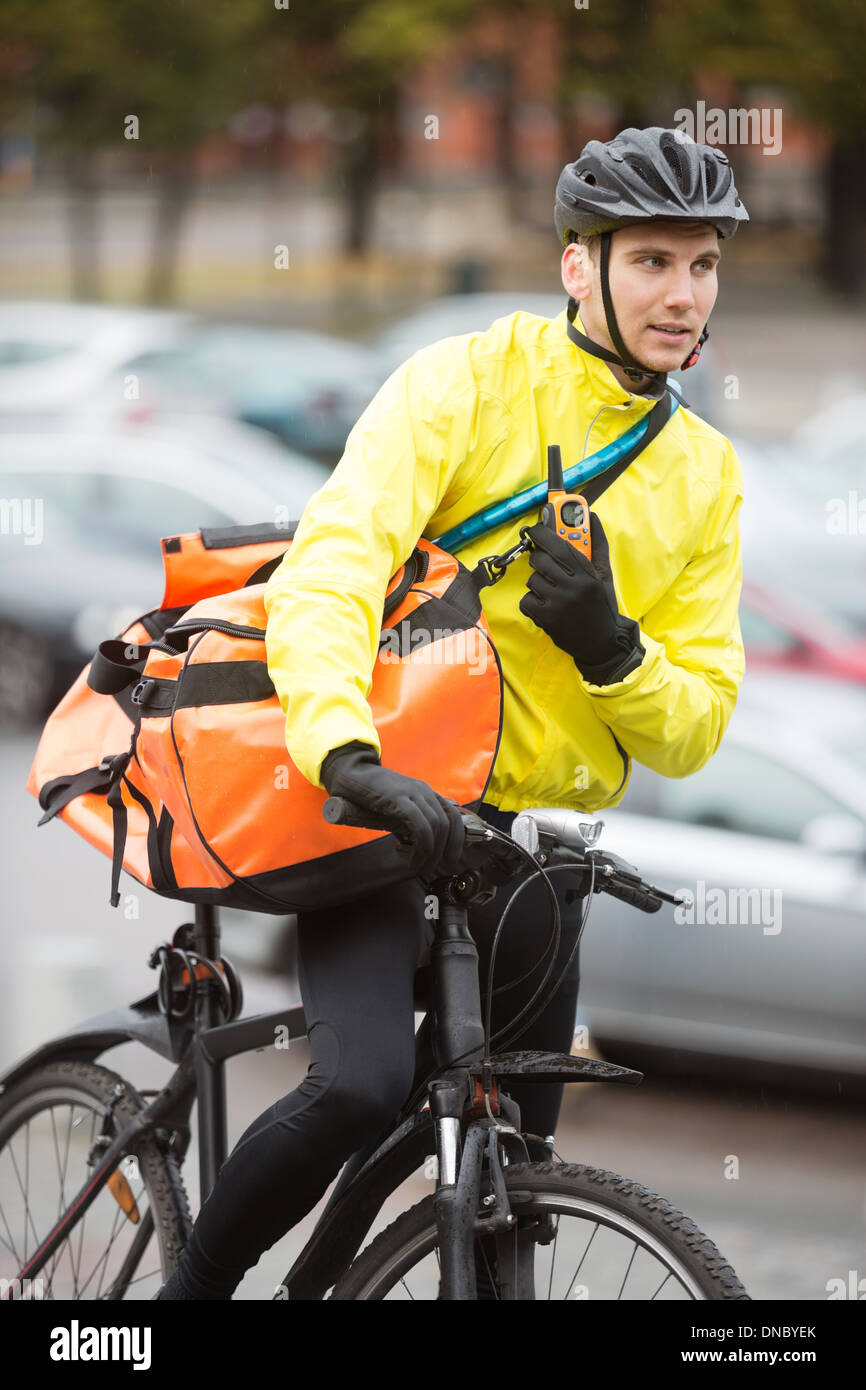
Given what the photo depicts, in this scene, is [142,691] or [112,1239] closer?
[142,691]

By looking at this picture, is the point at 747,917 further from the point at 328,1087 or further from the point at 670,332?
the point at 328,1087

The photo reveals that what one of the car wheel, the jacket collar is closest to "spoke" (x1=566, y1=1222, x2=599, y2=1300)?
the jacket collar

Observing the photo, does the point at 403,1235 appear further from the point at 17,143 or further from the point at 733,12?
the point at 17,143

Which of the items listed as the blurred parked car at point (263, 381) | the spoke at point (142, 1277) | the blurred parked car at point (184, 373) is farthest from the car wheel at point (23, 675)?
the spoke at point (142, 1277)

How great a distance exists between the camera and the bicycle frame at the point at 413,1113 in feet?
8.55

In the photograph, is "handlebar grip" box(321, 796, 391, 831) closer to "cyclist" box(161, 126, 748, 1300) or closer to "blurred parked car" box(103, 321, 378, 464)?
"cyclist" box(161, 126, 748, 1300)

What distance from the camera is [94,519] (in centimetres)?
1144

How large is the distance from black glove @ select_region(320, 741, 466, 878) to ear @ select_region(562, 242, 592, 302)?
89 cm

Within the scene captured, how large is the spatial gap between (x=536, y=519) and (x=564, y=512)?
0.11 m

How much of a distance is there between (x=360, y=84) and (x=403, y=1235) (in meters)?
29.8

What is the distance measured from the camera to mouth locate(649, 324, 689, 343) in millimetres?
2879

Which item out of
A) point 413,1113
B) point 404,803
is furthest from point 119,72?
point 404,803
